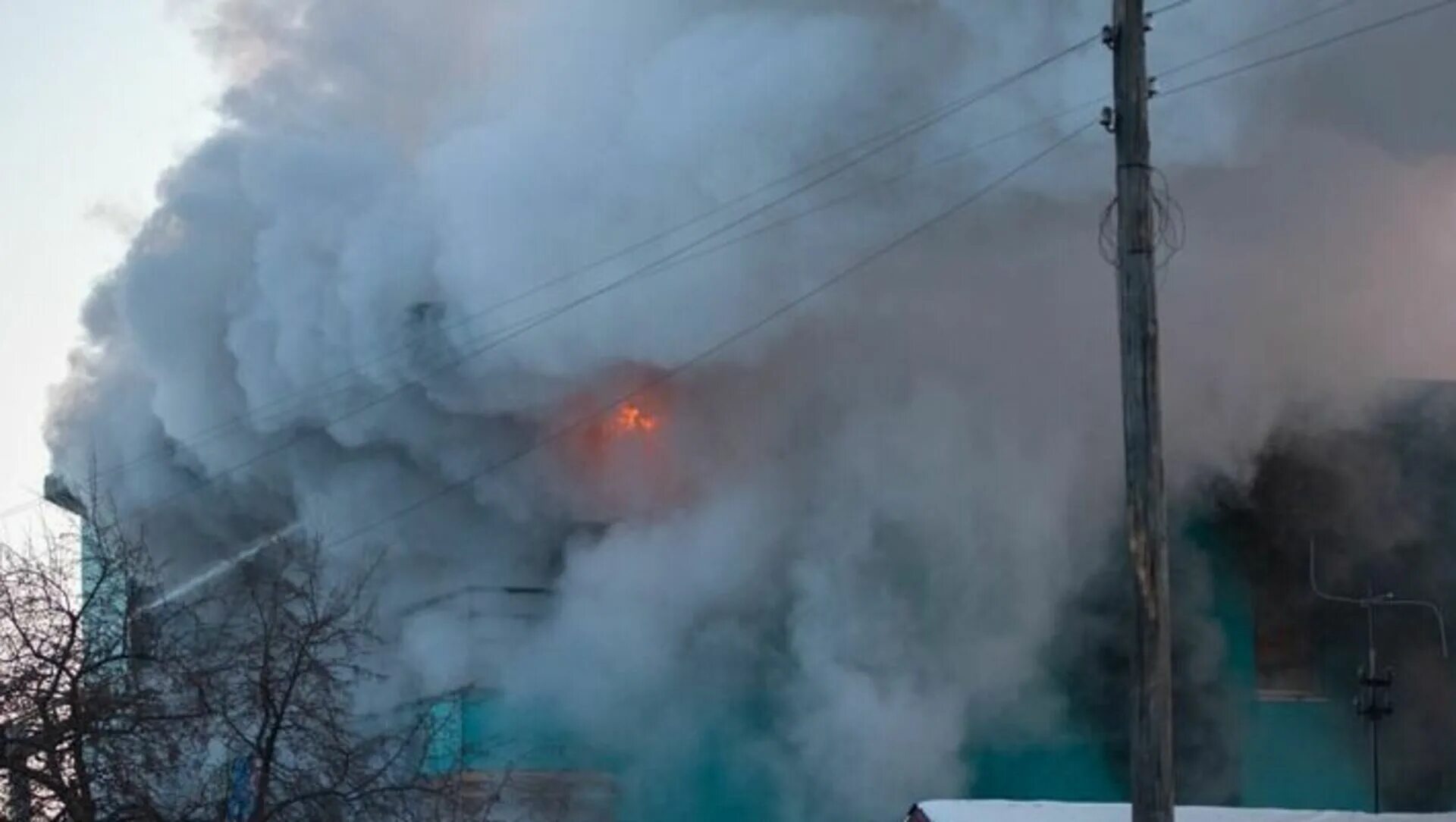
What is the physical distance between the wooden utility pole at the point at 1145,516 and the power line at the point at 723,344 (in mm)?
8551

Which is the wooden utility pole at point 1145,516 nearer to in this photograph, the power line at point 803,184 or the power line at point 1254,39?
the power line at point 1254,39

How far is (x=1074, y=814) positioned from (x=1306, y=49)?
891 cm

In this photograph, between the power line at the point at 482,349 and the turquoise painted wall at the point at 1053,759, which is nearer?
the power line at the point at 482,349

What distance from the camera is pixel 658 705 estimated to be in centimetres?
2841

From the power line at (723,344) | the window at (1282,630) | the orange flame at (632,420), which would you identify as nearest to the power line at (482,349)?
the power line at (723,344)

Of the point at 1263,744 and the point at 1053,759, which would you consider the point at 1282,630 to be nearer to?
the point at 1263,744

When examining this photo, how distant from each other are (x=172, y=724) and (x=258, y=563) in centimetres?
1337

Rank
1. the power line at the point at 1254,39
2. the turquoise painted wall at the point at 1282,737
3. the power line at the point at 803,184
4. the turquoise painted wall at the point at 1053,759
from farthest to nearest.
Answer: the turquoise painted wall at the point at 1282,737
the turquoise painted wall at the point at 1053,759
the power line at the point at 803,184
the power line at the point at 1254,39

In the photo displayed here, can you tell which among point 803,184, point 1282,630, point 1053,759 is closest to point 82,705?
point 803,184

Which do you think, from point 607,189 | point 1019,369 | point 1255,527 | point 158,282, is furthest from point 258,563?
point 1255,527

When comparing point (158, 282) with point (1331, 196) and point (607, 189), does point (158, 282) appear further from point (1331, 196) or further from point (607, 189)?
point (1331, 196)

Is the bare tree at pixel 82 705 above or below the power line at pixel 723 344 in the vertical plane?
below

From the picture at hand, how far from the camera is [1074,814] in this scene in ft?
61.6

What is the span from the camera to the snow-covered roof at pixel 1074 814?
1836 cm
